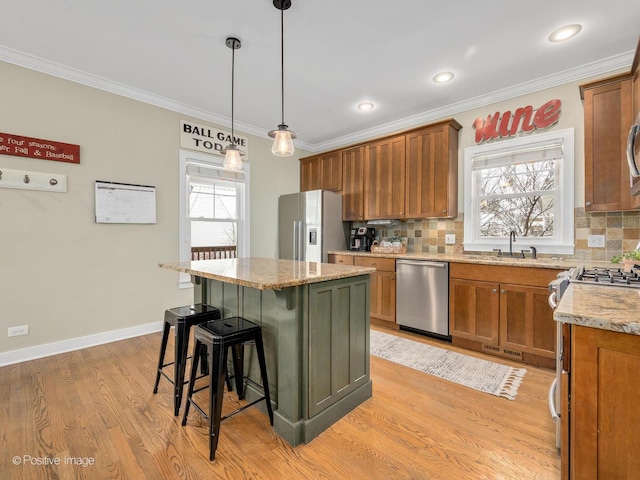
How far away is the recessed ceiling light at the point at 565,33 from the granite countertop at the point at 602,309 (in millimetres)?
2166

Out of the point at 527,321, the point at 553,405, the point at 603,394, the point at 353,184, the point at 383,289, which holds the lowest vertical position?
the point at 553,405

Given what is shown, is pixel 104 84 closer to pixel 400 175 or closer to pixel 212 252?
pixel 212 252

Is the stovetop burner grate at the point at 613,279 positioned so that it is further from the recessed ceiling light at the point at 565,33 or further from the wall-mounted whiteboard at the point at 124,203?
the wall-mounted whiteboard at the point at 124,203

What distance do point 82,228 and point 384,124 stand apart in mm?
3961

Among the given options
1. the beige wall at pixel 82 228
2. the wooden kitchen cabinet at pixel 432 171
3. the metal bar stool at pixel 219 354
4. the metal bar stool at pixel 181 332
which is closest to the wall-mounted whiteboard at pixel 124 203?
the beige wall at pixel 82 228

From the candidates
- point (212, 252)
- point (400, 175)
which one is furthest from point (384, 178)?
point (212, 252)

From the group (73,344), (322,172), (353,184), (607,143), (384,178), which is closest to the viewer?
(607,143)

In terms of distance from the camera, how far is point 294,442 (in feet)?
5.51

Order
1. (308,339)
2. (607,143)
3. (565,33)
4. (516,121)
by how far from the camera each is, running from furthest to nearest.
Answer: (516,121), (607,143), (565,33), (308,339)

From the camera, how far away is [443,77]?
10.2 feet

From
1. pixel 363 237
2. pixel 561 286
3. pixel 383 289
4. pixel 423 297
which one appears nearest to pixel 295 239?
pixel 363 237

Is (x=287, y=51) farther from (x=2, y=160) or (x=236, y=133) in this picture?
(x=2, y=160)

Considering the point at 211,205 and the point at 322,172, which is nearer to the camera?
the point at 211,205

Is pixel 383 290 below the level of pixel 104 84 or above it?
below
